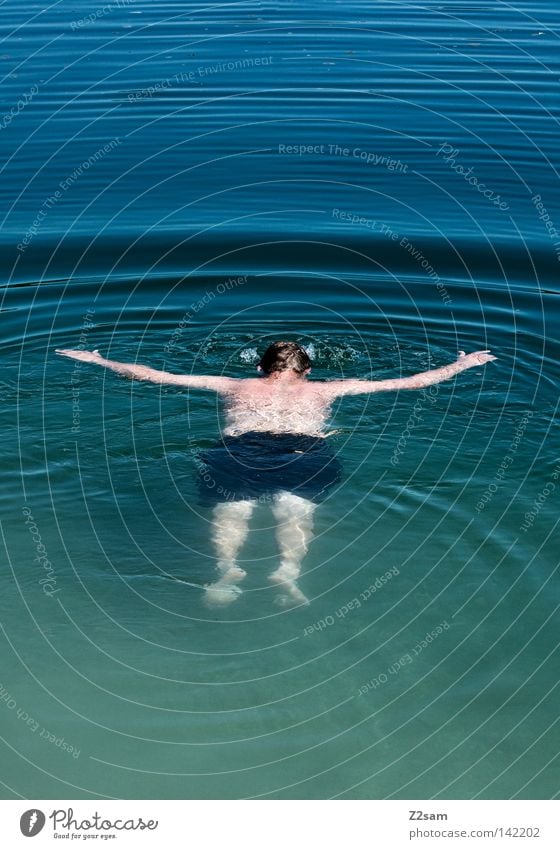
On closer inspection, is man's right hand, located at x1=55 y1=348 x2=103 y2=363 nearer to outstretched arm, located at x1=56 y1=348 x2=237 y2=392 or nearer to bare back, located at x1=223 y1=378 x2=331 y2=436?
outstretched arm, located at x1=56 y1=348 x2=237 y2=392

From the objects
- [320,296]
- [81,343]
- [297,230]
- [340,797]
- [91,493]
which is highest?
[297,230]

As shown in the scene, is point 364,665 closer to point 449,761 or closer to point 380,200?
point 449,761

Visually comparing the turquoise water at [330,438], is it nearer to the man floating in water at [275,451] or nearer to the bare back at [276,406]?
the man floating in water at [275,451]

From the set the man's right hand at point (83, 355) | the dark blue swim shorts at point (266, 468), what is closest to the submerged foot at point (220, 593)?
the dark blue swim shorts at point (266, 468)

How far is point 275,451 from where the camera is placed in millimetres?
11688

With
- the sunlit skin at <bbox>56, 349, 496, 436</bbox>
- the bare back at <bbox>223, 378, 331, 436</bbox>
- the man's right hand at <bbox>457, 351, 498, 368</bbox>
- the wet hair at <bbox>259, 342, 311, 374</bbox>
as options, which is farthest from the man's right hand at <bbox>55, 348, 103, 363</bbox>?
the man's right hand at <bbox>457, 351, 498, 368</bbox>

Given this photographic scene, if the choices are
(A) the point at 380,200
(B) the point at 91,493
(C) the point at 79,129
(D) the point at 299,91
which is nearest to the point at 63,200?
(C) the point at 79,129

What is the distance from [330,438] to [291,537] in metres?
1.93

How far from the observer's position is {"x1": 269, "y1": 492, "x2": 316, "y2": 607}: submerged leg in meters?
Result: 10.3

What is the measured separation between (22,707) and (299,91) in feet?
69.6

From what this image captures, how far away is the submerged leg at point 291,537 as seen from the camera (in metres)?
10.3

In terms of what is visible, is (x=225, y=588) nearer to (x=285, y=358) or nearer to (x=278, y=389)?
(x=278, y=389)

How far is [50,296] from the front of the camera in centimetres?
1686

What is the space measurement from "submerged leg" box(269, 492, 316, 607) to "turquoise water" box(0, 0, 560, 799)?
6.8 inches
